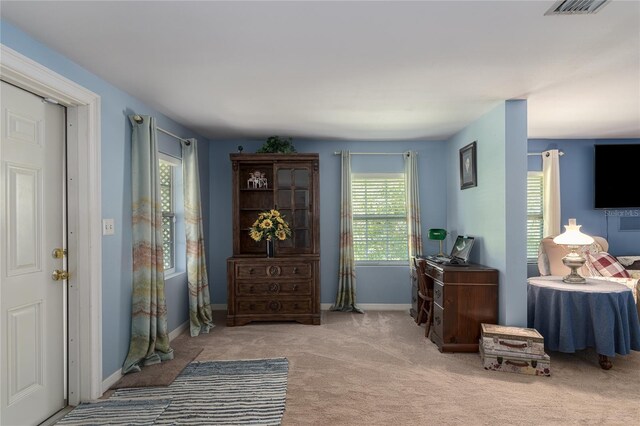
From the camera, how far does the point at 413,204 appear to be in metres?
5.56

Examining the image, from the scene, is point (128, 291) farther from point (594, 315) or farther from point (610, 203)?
point (610, 203)

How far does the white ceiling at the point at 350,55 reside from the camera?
208cm

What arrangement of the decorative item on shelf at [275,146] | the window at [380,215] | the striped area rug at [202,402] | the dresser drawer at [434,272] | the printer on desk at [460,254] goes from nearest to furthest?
1. the striped area rug at [202,402]
2. the dresser drawer at [434,272]
3. the printer on desk at [460,254]
4. the decorative item on shelf at [275,146]
5. the window at [380,215]

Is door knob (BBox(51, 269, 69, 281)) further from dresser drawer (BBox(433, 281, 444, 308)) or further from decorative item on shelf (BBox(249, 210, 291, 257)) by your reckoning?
dresser drawer (BBox(433, 281, 444, 308))

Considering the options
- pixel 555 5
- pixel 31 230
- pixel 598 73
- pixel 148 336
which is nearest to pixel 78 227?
pixel 31 230

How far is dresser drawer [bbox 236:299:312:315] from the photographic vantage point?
4.85 meters

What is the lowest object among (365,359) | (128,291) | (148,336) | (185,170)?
(365,359)

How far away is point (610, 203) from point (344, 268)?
387cm

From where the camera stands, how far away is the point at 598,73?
3045 millimetres

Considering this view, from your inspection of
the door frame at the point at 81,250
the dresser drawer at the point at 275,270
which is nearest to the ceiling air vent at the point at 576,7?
the door frame at the point at 81,250

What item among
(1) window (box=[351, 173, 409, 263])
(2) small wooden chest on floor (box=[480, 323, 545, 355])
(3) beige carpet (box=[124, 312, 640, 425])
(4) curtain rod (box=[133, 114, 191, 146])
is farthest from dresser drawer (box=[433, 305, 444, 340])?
(4) curtain rod (box=[133, 114, 191, 146])

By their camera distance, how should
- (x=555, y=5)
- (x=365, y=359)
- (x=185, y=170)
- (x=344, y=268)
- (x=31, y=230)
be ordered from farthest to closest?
(x=344, y=268), (x=185, y=170), (x=365, y=359), (x=31, y=230), (x=555, y=5)

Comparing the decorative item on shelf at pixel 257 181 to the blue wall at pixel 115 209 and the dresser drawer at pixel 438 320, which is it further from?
the dresser drawer at pixel 438 320

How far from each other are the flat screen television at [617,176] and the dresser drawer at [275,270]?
426cm
